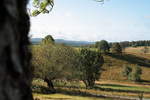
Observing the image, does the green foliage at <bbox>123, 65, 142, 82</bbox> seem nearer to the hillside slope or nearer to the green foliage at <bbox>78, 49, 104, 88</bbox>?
the hillside slope

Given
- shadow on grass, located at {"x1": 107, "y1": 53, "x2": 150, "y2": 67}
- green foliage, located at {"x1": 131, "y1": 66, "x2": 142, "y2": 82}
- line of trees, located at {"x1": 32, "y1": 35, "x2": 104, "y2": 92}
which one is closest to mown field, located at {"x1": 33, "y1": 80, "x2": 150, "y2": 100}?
line of trees, located at {"x1": 32, "y1": 35, "x2": 104, "y2": 92}

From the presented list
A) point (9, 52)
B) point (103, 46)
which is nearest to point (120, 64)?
point (103, 46)

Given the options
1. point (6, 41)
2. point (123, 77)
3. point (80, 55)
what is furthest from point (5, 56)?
point (123, 77)

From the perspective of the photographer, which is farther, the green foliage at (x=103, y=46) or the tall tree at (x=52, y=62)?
the green foliage at (x=103, y=46)

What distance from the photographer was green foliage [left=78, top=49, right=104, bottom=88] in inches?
3002

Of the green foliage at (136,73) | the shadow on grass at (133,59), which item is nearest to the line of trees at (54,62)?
the green foliage at (136,73)

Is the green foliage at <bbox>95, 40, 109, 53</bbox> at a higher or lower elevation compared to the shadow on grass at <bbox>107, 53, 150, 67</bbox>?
higher

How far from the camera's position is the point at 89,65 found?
79.6m

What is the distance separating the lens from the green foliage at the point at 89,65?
76.2m

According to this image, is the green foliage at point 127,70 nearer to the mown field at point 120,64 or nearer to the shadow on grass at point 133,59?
the mown field at point 120,64

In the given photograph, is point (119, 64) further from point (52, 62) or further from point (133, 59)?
point (52, 62)

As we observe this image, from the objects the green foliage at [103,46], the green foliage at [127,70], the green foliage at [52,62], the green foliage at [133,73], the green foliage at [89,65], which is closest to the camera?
the green foliage at [52,62]

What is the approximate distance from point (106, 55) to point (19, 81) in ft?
535

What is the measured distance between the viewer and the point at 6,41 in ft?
6.52
